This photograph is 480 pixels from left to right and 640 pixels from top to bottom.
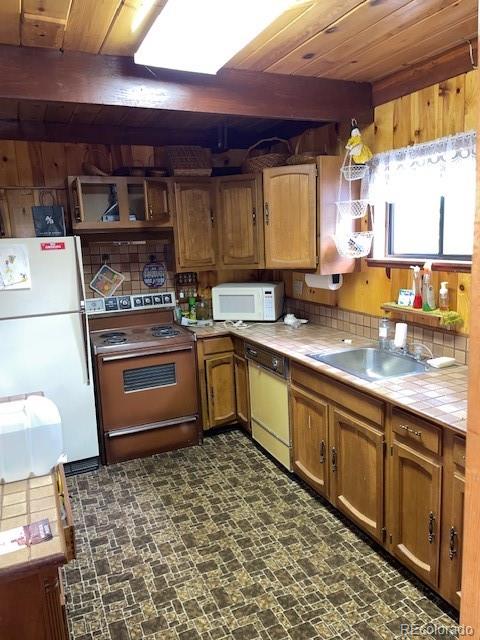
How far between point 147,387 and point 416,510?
77.7 inches

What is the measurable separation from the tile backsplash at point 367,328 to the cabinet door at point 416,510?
683mm

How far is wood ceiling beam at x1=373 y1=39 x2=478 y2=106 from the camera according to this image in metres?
2.25

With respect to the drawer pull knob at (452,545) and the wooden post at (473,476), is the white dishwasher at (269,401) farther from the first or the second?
the wooden post at (473,476)

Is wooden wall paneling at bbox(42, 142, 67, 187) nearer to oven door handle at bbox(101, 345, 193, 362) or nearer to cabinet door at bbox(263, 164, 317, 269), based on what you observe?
oven door handle at bbox(101, 345, 193, 362)

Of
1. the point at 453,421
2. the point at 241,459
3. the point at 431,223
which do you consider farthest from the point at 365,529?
the point at 431,223

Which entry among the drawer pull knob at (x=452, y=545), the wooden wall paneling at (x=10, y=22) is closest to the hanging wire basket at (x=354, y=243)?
the drawer pull knob at (x=452, y=545)

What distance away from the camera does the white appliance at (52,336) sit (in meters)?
2.93

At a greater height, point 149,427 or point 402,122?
point 402,122

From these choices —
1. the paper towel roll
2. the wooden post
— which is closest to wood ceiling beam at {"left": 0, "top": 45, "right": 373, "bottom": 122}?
the paper towel roll

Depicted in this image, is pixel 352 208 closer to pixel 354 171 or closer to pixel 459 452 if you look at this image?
pixel 354 171

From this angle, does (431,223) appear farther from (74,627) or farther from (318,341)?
(74,627)

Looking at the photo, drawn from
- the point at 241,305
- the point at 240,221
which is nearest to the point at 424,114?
the point at 240,221

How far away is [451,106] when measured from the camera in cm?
234

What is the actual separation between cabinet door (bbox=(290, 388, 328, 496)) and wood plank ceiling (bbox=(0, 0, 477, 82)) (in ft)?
5.74
